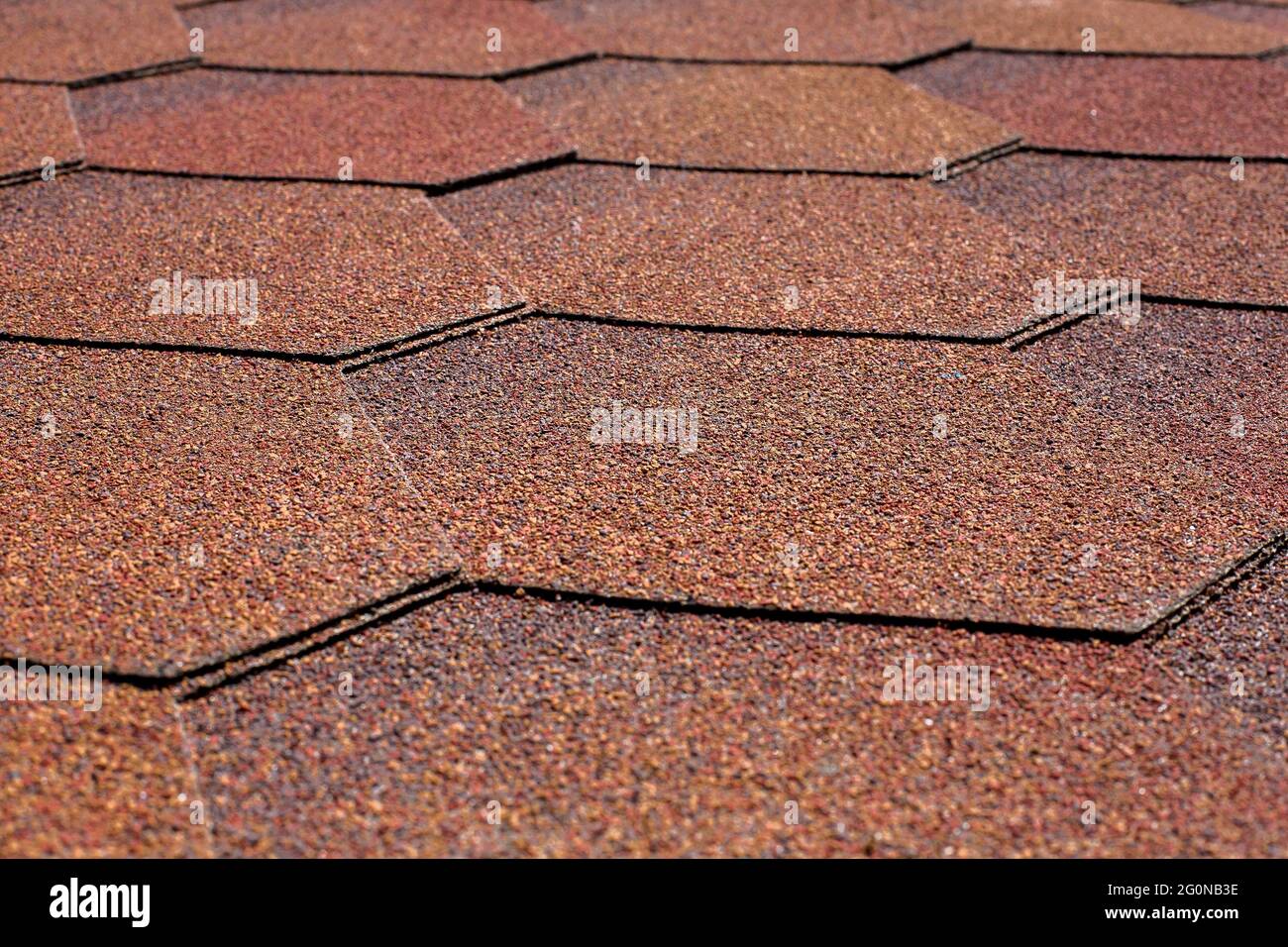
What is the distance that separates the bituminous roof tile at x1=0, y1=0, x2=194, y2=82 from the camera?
4785 mm

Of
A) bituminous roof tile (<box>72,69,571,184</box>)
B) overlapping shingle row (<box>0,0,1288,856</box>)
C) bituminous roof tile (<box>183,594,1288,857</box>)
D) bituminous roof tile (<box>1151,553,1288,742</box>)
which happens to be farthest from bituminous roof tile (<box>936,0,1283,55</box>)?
bituminous roof tile (<box>183,594,1288,857</box>)

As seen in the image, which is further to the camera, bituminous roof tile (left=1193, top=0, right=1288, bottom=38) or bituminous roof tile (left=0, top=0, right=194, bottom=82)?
Result: bituminous roof tile (left=1193, top=0, right=1288, bottom=38)

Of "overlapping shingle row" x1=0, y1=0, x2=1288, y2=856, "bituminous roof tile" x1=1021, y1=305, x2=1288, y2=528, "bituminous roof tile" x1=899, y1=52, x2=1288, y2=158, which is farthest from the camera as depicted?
"bituminous roof tile" x1=899, y1=52, x2=1288, y2=158

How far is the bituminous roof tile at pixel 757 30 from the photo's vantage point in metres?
5.09

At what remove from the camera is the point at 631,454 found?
283 cm

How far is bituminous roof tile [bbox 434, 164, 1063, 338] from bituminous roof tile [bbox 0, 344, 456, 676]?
85 centimetres

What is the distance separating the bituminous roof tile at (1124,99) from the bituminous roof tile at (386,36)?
147cm

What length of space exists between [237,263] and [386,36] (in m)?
1.99

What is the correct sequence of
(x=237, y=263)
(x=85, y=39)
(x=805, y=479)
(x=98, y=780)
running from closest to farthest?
(x=98, y=780), (x=805, y=479), (x=237, y=263), (x=85, y=39)

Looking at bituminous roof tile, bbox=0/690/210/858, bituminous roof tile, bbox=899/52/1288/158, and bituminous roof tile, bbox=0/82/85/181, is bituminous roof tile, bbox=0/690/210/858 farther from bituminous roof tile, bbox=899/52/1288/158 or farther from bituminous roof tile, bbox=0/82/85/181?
bituminous roof tile, bbox=899/52/1288/158

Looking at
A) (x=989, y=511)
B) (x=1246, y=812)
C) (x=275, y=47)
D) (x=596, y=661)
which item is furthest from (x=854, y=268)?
(x=275, y=47)

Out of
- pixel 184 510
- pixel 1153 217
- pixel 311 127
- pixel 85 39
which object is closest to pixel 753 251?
pixel 1153 217

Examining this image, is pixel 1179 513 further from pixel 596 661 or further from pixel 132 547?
pixel 132 547

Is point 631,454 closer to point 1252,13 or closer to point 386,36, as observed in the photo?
point 386,36
